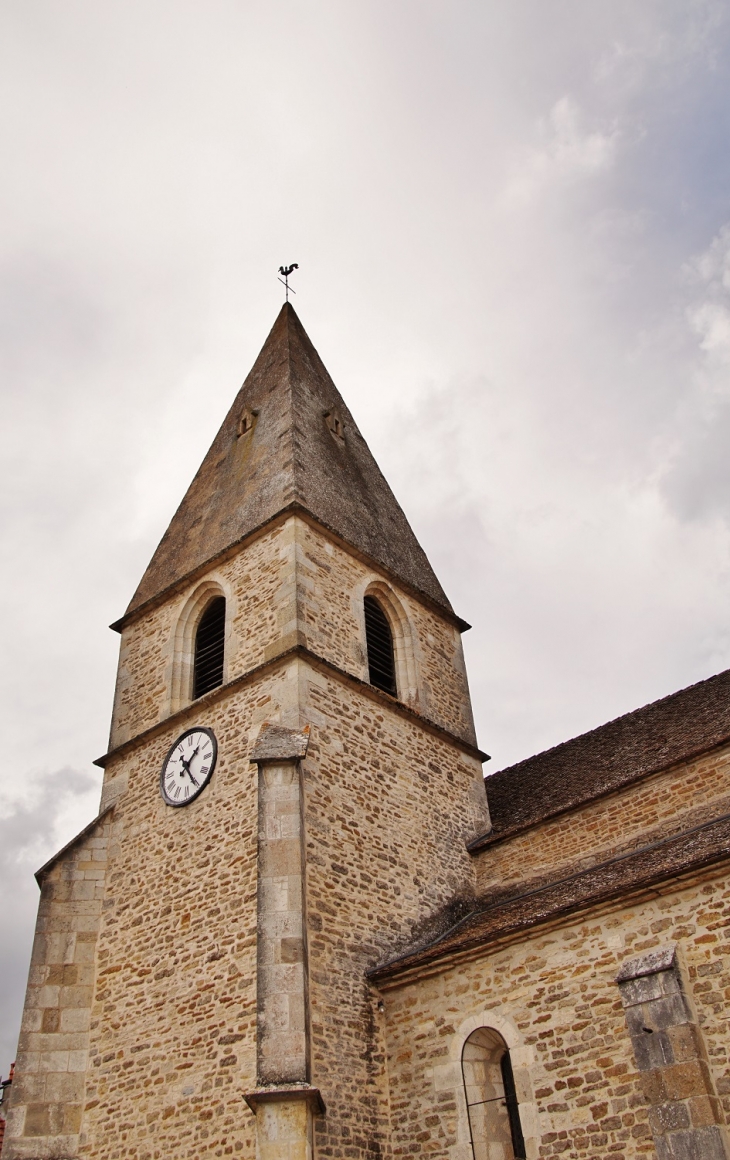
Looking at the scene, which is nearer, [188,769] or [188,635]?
[188,769]

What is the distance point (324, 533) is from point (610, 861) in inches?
227

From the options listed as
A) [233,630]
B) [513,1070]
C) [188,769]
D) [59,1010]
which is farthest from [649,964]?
[233,630]

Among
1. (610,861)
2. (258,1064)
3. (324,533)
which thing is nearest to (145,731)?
(324,533)

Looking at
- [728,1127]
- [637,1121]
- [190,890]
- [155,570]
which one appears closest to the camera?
[728,1127]

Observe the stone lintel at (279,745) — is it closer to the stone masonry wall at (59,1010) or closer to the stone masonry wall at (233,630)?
the stone masonry wall at (233,630)

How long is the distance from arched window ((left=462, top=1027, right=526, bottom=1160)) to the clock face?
429 centimetres

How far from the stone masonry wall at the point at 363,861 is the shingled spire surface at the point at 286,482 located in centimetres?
307

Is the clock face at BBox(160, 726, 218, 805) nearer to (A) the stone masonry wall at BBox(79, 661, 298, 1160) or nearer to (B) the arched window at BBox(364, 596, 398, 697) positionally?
(A) the stone masonry wall at BBox(79, 661, 298, 1160)

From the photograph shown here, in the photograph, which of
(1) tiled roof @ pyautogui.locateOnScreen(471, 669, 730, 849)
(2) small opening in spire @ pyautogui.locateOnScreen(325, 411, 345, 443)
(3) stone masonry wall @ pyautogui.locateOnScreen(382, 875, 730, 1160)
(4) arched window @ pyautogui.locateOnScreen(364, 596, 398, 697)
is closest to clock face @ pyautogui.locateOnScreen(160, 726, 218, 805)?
(4) arched window @ pyautogui.locateOnScreen(364, 596, 398, 697)

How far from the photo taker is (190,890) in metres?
10.8

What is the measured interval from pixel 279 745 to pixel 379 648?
3.64 metres

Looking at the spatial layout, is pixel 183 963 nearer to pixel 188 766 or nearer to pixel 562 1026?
pixel 188 766

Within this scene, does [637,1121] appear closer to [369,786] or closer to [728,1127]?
[728,1127]

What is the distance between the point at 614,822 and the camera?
11.4 m
